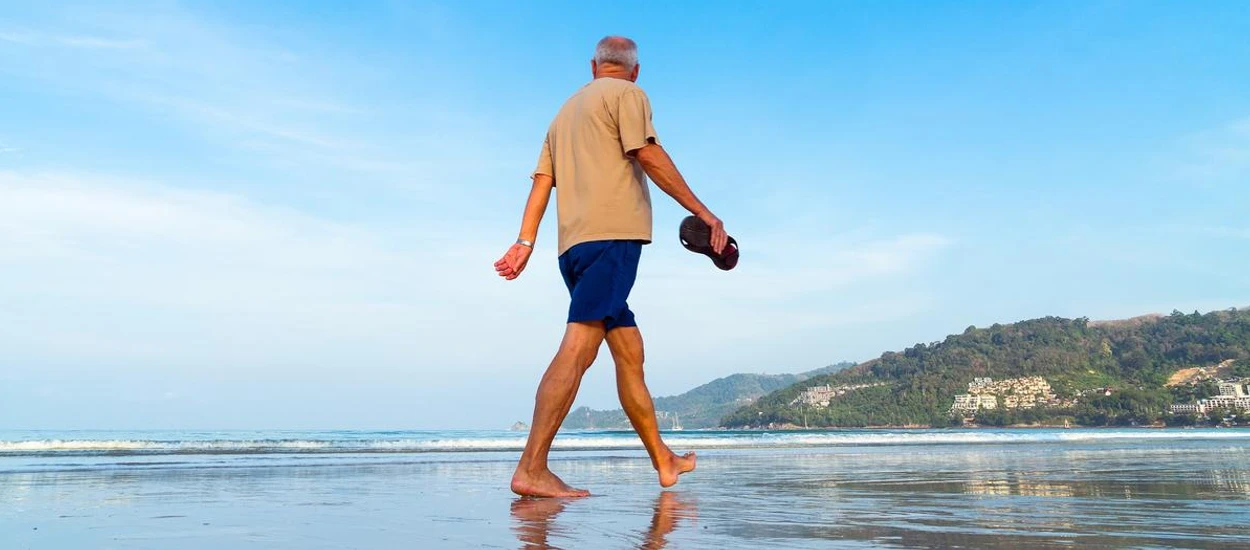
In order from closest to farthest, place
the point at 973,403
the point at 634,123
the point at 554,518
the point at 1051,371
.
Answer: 1. the point at 554,518
2. the point at 634,123
3. the point at 973,403
4. the point at 1051,371

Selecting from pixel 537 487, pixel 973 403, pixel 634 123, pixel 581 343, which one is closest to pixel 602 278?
pixel 581 343

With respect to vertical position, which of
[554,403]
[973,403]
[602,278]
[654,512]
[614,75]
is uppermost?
[614,75]

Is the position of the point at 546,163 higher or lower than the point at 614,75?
lower

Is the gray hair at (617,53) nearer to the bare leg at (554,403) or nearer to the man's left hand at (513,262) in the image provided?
the man's left hand at (513,262)

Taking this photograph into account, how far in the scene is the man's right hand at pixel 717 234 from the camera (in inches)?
134

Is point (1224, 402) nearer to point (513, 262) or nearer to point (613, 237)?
point (613, 237)

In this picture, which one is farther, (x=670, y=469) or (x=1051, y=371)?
(x=1051, y=371)

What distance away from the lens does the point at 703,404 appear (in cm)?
16338

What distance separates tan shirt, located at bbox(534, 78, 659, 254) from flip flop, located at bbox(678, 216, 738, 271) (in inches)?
8.3

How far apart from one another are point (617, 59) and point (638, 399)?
1698 millimetres

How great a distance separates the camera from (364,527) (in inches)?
95.1

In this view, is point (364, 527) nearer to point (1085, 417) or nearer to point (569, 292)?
point (569, 292)

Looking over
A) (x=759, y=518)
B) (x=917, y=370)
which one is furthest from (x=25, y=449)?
(x=917, y=370)

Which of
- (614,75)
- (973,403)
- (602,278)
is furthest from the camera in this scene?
(973,403)
